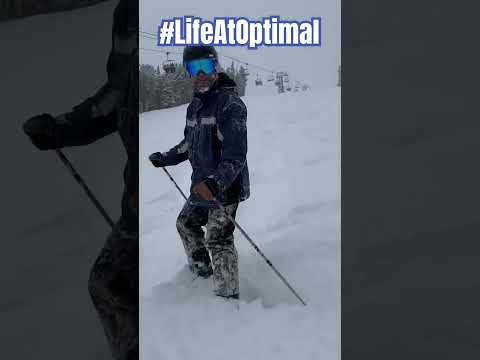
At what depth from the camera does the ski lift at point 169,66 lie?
2.34 m

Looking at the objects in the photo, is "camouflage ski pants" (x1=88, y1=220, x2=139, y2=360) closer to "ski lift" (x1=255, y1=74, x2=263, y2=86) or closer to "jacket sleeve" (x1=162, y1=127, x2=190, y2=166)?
"jacket sleeve" (x1=162, y1=127, x2=190, y2=166)

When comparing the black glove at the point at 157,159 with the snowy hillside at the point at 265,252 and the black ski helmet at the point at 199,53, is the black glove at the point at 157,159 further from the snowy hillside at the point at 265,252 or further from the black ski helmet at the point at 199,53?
the black ski helmet at the point at 199,53

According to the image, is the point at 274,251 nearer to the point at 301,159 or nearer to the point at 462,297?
the point at 301,159

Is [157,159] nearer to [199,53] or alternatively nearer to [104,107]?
[104,107]

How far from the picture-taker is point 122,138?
2.45 meters

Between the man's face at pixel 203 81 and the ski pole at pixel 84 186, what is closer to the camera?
the man's face at pixel 203 81

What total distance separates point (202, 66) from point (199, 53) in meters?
0.05

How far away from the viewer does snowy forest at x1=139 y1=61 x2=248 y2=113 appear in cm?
233

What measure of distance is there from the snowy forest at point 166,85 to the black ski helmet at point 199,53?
0.16 feet

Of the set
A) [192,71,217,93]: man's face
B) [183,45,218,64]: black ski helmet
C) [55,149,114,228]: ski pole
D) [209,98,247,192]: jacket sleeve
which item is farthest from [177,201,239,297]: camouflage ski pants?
[183,45,218,64]: black ski helmet

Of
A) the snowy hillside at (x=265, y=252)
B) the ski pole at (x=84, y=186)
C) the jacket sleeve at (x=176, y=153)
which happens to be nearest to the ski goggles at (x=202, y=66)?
the snowy hillside at (x=265, y=252)

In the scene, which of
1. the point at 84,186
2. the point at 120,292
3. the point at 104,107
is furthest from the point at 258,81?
the point at 120,292

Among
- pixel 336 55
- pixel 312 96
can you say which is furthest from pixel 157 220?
pixel 336 55

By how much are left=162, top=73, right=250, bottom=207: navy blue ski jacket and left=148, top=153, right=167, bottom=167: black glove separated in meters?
0.11
